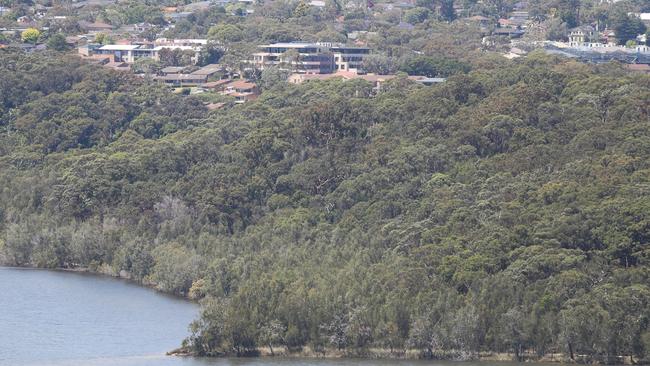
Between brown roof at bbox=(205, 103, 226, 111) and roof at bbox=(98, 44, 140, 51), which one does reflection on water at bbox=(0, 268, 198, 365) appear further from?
roof at bbox=(98, 44, 140, 51)

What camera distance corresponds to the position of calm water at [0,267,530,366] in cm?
4153

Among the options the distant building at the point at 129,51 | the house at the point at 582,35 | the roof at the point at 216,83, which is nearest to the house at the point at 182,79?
the roof at the point at 216,83

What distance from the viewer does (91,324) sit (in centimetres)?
4650

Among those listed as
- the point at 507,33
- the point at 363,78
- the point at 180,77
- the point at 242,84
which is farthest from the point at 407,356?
the point at 507,33

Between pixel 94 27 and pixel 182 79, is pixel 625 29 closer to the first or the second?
pixel 182 79

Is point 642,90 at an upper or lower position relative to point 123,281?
upper

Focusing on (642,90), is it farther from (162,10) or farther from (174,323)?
(162,10)

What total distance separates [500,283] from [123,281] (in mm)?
14691

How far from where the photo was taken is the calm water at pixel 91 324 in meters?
41.5

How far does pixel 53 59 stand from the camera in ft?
266

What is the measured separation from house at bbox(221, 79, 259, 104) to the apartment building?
272cm

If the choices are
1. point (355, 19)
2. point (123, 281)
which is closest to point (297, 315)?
point (123, 281)

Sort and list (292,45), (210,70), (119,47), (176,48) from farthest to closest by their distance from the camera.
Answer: (119,47) < (176,48) < (292,45) < (210,70)

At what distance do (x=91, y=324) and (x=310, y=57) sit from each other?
41783 mm
